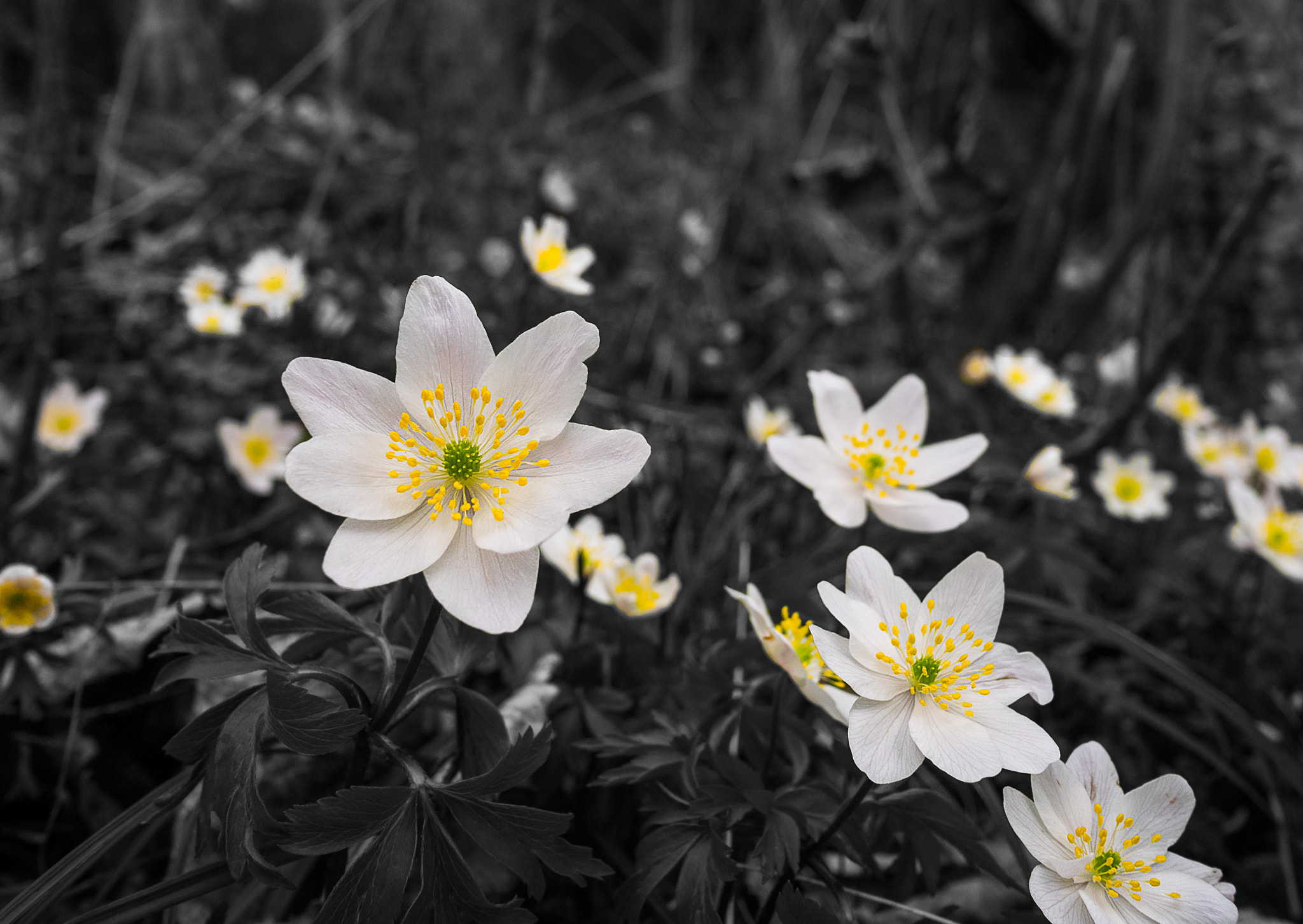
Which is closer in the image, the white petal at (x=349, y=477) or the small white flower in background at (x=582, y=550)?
the white petal at (x=349, y=477)

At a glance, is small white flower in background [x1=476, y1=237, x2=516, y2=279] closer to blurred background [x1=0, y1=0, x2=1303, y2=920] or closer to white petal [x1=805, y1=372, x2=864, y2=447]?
blurred background [x1=0, y1=0, x2=1303, y2=920]

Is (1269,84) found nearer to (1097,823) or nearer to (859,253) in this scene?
(859,253)

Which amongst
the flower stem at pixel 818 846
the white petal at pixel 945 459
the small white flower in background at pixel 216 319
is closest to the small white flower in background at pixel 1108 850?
the flower stem at pixel 818 846

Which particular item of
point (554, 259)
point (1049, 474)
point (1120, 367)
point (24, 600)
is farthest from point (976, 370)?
point (24, 600)

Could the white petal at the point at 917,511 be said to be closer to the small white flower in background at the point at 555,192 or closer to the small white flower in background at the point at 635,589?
the small white flower in background at the point at 635,589

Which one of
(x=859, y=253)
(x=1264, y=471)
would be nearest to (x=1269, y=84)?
(x=859, y=253)

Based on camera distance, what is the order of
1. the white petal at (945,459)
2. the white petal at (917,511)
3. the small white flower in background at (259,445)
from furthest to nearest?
1. the small white flower in background at (259,445)
2. the white petal at (945,459)
3. the white petal at (917,511)
